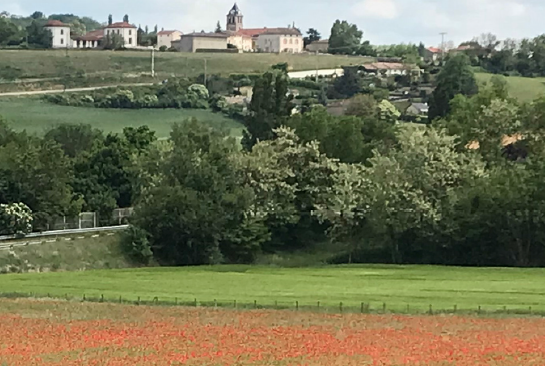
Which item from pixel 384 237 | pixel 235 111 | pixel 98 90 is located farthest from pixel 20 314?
pixel 98 90

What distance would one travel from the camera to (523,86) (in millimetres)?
157500

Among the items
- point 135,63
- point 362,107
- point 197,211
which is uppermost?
point 135,63

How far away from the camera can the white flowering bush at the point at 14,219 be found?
71625 mm

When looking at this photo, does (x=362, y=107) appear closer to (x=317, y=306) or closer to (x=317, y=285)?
(x=317, y=285)

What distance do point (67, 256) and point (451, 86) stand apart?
7691 cm

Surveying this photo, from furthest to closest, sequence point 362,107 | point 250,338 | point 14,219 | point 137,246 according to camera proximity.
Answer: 1. point 362,107
2. point 137,246
3. point 14,219
4. point 250,338

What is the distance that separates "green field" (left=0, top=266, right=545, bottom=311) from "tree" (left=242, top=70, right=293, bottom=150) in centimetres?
3237

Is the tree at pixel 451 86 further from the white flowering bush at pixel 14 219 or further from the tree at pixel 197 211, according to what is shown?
the white flowering bush at pixel 14 219

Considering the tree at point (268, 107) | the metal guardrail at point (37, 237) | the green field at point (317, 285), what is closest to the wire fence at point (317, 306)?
the green field at point (317, 285)

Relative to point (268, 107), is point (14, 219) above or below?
below

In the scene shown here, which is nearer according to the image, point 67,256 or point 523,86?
point 67,256

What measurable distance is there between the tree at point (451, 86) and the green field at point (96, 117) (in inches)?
974

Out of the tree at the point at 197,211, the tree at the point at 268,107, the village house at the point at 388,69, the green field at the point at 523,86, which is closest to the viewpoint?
the tree at the point at 197,211

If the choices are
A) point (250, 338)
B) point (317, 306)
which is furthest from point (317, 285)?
point (250, 338)
